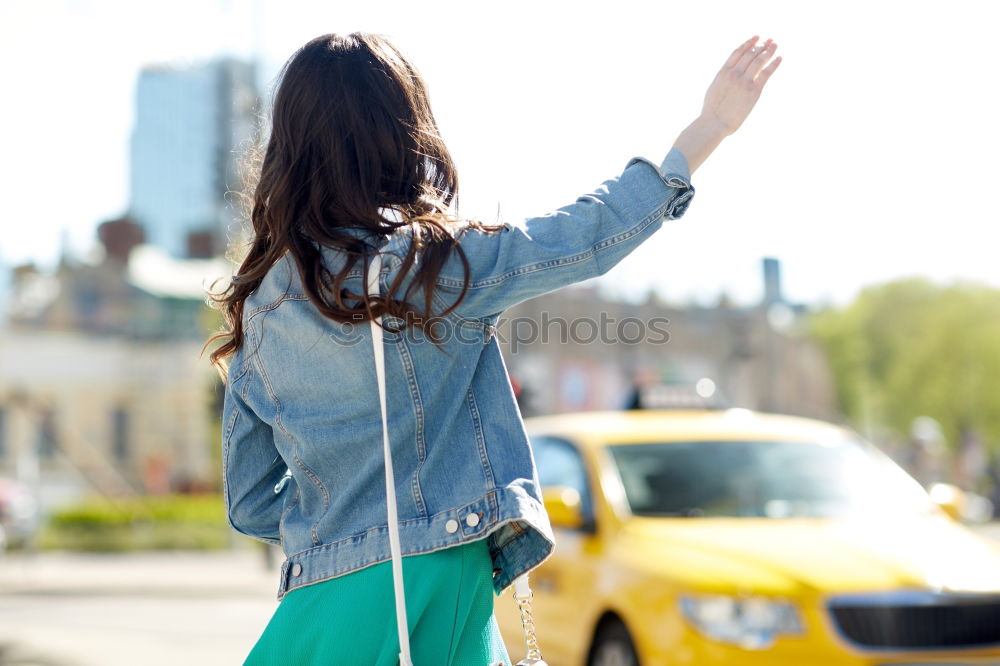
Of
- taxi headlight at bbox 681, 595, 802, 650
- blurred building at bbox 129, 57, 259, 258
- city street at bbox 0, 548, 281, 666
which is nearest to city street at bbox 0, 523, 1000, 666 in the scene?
city street at bbox 0, 548, 281, 666

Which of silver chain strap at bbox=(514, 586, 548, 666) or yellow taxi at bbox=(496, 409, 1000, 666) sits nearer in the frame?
silver chain strap at bbox=(514, 586, 548, 666)

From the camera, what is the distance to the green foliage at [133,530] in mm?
26922

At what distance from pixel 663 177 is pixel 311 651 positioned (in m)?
0.84

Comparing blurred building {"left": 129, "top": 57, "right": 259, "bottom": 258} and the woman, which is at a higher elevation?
blurred building {"left": 129, "top": 57, "right": 259, "bottom": 258}

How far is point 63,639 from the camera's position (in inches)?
387

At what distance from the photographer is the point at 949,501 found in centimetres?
586

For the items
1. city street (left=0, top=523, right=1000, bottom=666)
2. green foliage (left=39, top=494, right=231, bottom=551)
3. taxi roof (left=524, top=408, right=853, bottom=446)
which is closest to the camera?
taxi roof (left=524, top=408, right=853, bottom=446)

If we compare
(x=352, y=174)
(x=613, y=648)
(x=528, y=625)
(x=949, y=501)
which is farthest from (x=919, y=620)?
(x=352, y=174)

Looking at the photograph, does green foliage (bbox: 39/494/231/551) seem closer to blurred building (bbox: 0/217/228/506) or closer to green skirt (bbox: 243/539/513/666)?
blurred building (bbox: 0/217/228/506)

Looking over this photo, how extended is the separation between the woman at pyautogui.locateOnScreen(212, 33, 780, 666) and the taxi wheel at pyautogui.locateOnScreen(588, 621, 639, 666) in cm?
310

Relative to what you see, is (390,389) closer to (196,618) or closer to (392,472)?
(392,472)

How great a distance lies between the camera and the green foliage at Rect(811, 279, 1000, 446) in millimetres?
48781

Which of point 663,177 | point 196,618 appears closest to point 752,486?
point 663,177

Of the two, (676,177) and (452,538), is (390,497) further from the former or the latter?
(676,177)
